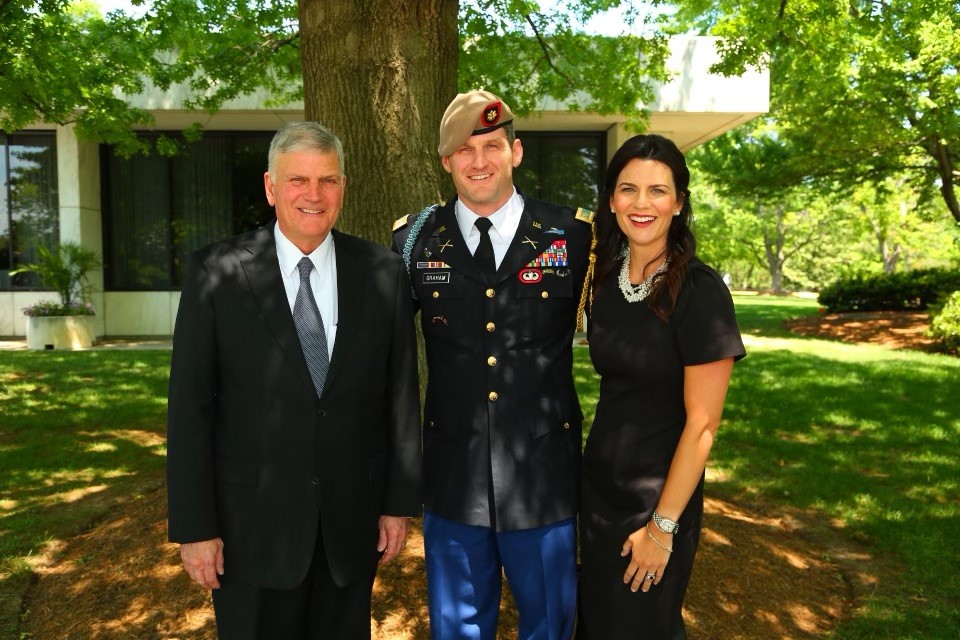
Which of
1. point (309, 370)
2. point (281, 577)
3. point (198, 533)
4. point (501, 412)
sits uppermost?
point (309, 370)

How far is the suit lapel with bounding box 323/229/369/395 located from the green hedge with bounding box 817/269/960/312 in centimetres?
1739

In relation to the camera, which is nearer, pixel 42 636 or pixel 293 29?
pixel 42 636

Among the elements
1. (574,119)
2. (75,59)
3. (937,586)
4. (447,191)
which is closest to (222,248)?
(447,191)

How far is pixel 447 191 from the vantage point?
12.5ft

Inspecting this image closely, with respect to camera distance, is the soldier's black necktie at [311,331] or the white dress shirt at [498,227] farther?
the white dress shirt at [498,227]

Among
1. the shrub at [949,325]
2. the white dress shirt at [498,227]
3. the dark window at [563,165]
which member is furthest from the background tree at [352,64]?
the shrub at [949,325]

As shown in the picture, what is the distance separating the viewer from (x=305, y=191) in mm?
2230

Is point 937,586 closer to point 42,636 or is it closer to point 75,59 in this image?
point 42,636

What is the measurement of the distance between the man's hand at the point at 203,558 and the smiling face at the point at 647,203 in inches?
58.9

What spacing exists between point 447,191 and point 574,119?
34.8 feet

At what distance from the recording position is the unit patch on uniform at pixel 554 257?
2.55 meters

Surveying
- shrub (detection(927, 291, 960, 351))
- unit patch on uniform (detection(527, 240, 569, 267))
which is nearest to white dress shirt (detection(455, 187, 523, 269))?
unit patch on uniform (detection(527, 240, 569, 267))

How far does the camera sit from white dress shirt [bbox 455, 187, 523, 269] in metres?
2.59

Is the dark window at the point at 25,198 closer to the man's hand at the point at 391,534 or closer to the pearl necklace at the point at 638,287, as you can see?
the man's hand at the point at 391,534
